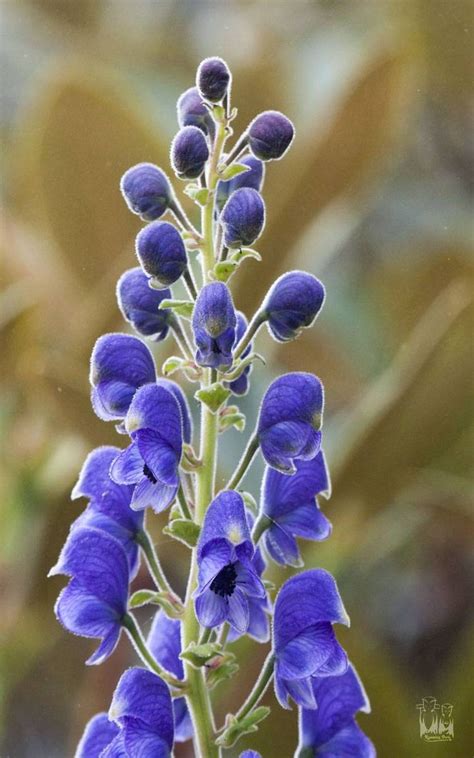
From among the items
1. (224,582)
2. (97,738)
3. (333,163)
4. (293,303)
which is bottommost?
(97,738)

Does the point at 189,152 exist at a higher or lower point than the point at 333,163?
lower

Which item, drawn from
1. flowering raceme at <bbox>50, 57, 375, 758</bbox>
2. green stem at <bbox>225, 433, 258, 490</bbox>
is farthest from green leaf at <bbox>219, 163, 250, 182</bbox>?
green stem at <bbox>225, 433, 258, 490</bbox>

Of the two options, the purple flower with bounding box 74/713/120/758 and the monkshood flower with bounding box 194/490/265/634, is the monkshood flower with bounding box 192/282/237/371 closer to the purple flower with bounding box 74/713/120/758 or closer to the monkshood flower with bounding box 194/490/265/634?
the monkshood flower with bounding box 194/490/265/634

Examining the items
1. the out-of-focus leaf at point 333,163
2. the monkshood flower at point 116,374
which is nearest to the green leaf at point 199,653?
the monkshood flower at point 116,374

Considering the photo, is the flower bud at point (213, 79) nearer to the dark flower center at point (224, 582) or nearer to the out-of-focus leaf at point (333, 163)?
the dark flower center at point (224, 582)

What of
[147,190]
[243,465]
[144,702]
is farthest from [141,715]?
[147,190]

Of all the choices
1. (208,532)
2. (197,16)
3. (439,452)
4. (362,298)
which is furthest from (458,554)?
(197,16)

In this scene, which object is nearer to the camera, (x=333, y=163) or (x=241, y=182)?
(x=241, y=182)

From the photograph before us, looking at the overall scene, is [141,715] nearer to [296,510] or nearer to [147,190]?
[296,510]
